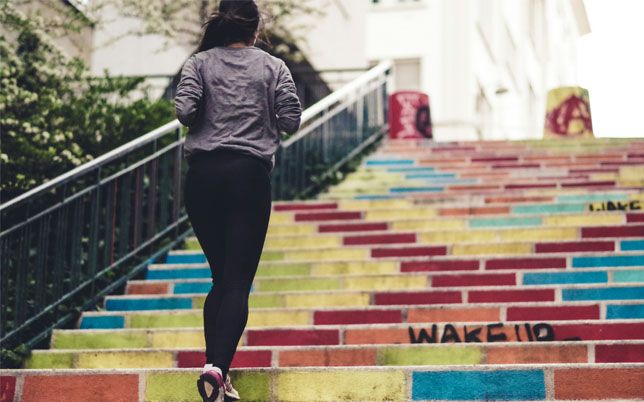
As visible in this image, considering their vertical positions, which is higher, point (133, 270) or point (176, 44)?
point (176, 44)

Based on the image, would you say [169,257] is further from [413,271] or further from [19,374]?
[19,374]

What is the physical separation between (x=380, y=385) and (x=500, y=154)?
6.46m

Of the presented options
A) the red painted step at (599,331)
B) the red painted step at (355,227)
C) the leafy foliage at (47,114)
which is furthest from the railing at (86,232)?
the red painted step at (599,331)

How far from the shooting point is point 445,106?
18562mm

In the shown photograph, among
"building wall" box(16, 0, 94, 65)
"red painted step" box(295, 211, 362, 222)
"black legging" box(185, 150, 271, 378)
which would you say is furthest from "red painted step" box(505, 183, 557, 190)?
"building wall" box(16, 0, 94, 65)

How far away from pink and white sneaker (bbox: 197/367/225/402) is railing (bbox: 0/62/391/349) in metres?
2.43

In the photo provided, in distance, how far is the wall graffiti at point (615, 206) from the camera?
7.00 metres

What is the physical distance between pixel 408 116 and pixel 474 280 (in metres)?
6.58

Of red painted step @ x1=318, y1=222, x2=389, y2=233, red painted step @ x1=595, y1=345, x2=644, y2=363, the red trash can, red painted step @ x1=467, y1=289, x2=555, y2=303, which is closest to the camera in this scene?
red painted step @ x1=595, y1=345, x2=644, y2=363

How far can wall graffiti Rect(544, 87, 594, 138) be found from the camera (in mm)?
12436

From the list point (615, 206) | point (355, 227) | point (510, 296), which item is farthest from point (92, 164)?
point (615, 206)

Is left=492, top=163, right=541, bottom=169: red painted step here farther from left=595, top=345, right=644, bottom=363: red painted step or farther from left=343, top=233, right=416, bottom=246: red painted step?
left=595, top=345, right=644, bottom=363: red painted step

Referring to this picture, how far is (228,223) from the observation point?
3307mm

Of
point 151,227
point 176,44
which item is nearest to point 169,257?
point 151,227
